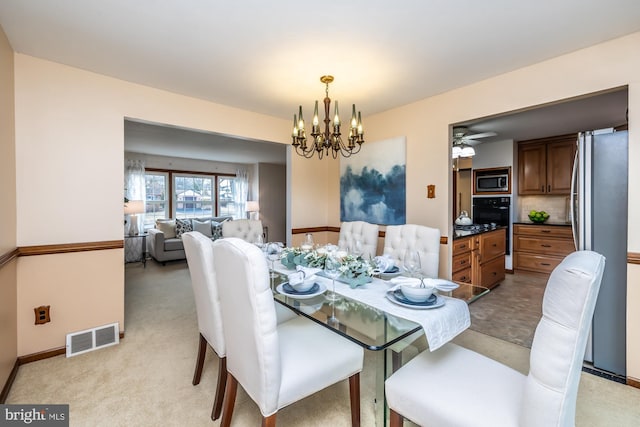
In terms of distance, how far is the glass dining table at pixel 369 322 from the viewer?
1199 mm

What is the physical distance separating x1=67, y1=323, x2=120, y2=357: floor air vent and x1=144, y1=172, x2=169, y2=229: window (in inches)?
177

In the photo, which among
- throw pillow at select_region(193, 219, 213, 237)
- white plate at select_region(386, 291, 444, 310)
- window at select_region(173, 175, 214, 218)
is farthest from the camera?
window at select_region(173, 175, 214, 218)

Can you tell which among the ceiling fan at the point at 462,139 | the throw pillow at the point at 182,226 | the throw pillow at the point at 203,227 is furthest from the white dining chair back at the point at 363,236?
the throw pillow at the point at 182,226

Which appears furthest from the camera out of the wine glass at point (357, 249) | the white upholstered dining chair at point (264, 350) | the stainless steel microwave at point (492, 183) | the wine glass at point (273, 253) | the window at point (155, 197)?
the window at point (155, 197)

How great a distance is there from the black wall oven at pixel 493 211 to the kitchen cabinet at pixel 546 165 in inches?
18.7

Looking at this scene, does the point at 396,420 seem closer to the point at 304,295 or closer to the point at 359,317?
the point at 359,317

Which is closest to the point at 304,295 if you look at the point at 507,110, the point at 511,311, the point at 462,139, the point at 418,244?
the point at 418,244

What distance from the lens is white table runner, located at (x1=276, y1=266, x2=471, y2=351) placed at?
1.25 meters

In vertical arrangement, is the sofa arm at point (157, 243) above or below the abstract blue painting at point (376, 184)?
below

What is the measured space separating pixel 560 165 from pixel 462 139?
188cm

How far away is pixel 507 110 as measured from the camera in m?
2.49

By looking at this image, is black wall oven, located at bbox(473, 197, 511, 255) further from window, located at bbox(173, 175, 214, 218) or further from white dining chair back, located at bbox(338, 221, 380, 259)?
window, located at bbox(173, 175, 214, 218)

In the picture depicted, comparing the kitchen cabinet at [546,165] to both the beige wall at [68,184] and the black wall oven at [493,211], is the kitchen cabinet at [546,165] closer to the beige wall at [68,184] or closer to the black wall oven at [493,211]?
the black wall oven at [493,211]

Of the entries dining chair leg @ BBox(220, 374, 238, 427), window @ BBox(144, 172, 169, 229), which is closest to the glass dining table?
dining chair leg @ BBox(220, 374, 238, 427)
